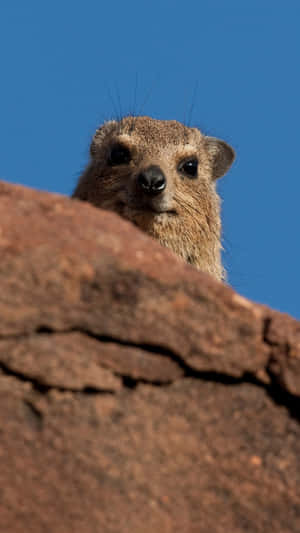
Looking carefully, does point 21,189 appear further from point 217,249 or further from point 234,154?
point 234,154

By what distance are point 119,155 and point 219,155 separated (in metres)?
1.93

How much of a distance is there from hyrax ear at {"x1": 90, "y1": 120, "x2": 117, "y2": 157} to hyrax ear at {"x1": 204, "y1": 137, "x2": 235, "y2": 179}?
3.89ft

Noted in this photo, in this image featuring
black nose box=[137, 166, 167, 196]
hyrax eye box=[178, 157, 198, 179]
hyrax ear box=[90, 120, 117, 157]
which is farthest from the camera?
hyrax ear box=[90, 120, 117, 157]

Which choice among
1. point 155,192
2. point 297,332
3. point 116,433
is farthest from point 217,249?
point 116,433

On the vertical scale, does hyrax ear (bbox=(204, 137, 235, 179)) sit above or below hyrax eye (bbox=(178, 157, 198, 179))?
above

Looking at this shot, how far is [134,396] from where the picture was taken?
3.34 metres

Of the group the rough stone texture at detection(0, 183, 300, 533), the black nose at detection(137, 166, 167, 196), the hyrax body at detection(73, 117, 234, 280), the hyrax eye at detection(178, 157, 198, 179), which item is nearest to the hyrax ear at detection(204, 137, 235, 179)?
the hyrax body at detection(73, 117, 234, 280)

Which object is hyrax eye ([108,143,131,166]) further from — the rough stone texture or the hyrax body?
the rough stone texture

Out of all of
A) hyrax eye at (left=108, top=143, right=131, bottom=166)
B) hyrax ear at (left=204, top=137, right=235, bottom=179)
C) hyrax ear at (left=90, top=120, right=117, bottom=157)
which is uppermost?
hyrax ear at (left=204, top=137, right=235, bottom=179)

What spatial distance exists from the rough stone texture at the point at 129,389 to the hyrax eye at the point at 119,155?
15.4 feet

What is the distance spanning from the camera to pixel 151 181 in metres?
7.45

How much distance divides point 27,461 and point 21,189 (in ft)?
4.03

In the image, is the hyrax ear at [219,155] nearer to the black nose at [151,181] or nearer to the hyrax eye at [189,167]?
the hyrax eye at [189,167]

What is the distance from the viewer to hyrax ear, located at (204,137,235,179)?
9719 millimetres
